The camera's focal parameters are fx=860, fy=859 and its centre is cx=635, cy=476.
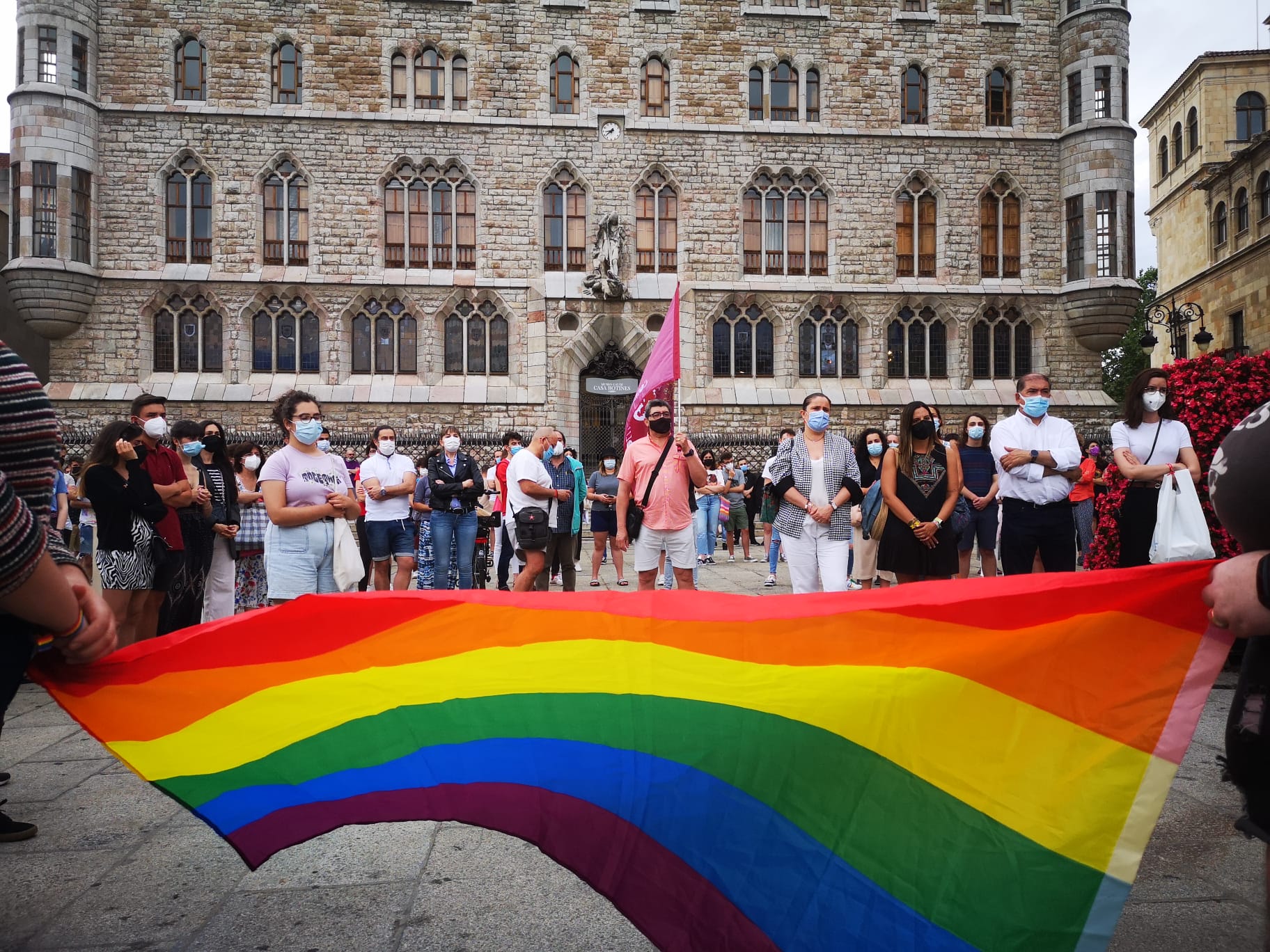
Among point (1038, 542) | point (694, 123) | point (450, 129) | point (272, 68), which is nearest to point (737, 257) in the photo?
point (694, 123)

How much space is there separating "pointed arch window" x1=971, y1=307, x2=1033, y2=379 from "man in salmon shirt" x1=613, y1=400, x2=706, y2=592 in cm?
1992

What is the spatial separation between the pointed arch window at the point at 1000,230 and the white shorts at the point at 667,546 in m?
20.8

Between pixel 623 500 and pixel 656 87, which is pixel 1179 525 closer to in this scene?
pixel 623 500

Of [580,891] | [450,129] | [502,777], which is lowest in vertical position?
[580,891]

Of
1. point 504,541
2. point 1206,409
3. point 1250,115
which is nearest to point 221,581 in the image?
point 504,541

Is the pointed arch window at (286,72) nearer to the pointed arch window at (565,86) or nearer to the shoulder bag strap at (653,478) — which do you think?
the pointed arch window at (565,86)

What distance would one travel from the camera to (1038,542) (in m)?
5.87

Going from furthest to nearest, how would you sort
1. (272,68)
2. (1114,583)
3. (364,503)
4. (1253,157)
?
(1253,157) < (272,68) < (364,503) < (1114,583)

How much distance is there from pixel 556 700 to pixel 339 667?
65 centimetres

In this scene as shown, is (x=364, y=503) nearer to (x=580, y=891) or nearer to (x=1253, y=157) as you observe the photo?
(x=580, y=891)

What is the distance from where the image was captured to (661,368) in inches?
332

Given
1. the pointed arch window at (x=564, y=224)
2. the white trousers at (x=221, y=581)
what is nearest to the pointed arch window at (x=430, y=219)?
the pointed arch window at (x=564, y=224)

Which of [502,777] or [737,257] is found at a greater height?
[737,257]

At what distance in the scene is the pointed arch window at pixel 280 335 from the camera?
2306 cm
